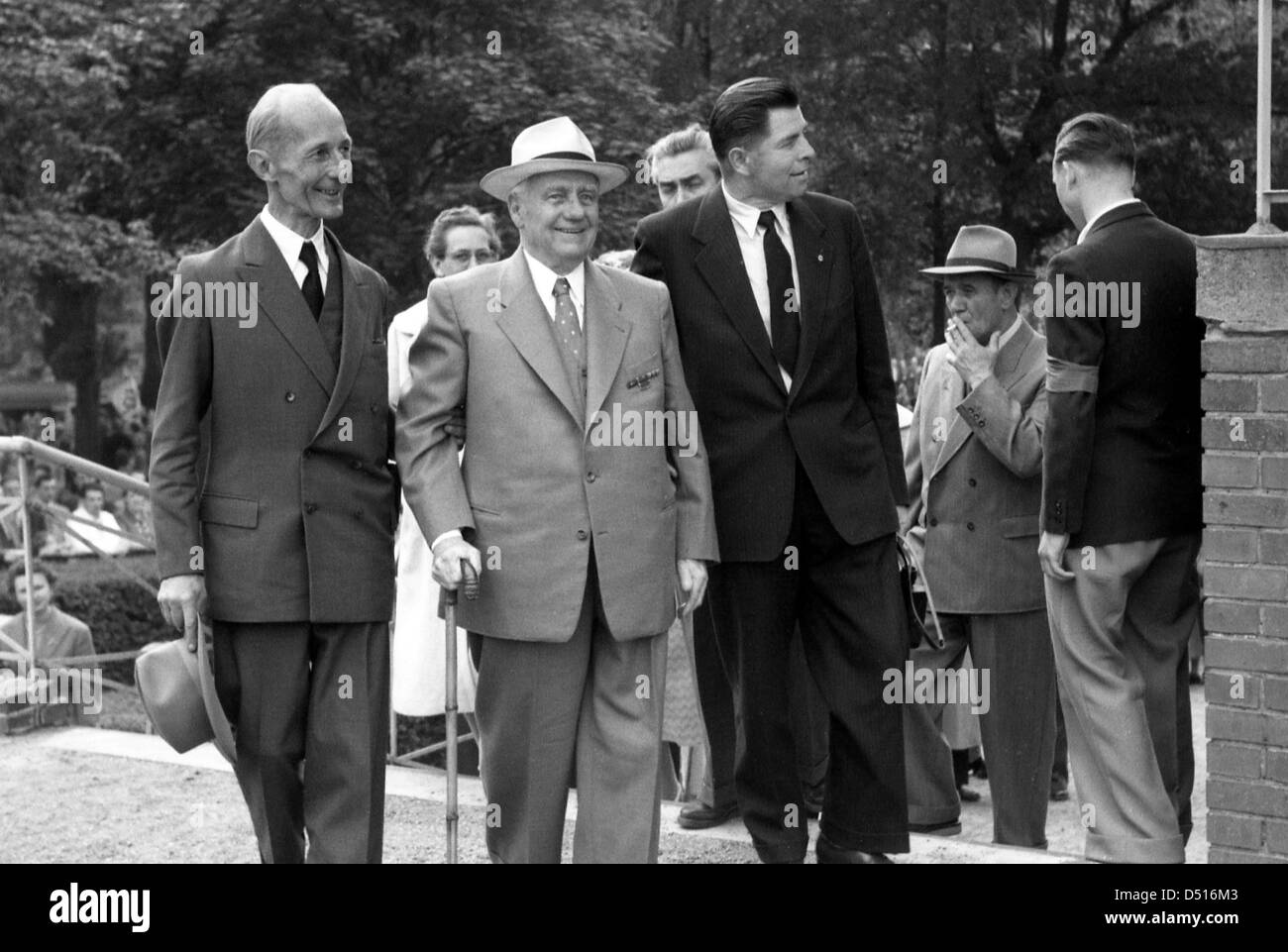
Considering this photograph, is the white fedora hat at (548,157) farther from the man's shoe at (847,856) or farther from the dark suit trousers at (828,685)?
the man's shoe at (847,856)

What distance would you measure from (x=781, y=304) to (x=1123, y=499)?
117cm

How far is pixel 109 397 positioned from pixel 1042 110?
30.3 metres

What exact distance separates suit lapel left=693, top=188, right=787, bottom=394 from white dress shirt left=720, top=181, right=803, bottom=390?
0.03m

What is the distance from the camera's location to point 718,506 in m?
5.39

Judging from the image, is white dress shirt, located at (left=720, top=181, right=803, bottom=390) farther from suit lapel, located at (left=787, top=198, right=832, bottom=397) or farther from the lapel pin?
the lapel pin

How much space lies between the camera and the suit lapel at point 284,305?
505 centimetres

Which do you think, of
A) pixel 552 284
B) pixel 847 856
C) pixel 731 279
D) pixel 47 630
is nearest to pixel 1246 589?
pixel 847 856

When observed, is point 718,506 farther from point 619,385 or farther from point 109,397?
point 109,397

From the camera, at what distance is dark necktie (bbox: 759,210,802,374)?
5406 millimetres

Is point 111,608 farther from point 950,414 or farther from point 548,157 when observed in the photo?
point 548,157

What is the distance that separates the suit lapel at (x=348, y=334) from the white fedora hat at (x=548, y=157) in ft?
1.51

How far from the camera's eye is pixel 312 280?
5.18 m
